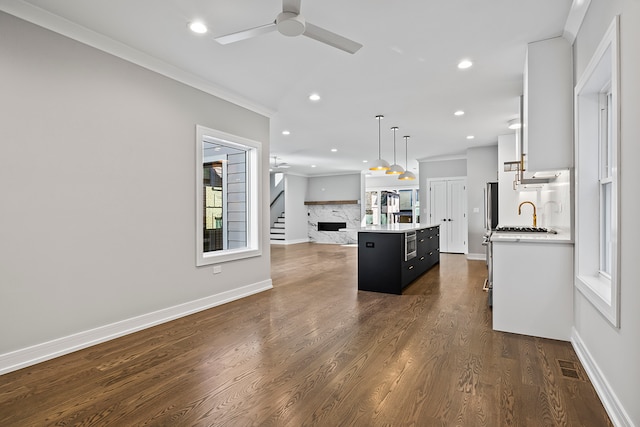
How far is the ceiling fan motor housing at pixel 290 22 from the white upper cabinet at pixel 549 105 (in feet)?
7.20

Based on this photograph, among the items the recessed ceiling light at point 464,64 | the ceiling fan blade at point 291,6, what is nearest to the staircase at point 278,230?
the recessed ceiling light at point 464,64

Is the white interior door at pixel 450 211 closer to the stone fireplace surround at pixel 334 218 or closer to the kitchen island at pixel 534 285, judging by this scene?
the stone fireplace surround at pixel 334 218

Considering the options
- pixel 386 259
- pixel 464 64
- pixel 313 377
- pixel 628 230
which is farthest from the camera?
pixel 386 259

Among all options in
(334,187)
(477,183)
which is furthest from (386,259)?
(334,187)

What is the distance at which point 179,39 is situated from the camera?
9.91 ft

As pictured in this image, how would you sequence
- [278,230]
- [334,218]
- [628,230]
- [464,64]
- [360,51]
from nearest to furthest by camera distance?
[628,230] < [360,51] < [464,64] < [278,230] < [334,218]

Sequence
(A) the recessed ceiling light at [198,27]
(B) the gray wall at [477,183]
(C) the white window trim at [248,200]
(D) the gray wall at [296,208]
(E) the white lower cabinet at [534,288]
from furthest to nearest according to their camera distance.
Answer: (D) the gray wall at [296,208] → (B) the gray wall at [477,183] → (C) the white window trim at [248,200] → (E) the white lower cabinet at [534,288] → (A) the recessed ceiling light at [198,27]

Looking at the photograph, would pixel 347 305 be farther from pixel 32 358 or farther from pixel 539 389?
pixel 32 358

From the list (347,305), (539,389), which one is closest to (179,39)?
(347,305)

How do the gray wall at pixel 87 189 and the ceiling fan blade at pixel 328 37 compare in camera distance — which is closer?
the ceiling fan blade at pixel 328 37

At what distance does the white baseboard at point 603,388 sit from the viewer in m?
1.69

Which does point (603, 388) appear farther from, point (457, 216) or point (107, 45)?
point (457, 216)

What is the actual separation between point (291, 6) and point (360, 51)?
4.27ft

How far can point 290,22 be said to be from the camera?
214 cm
